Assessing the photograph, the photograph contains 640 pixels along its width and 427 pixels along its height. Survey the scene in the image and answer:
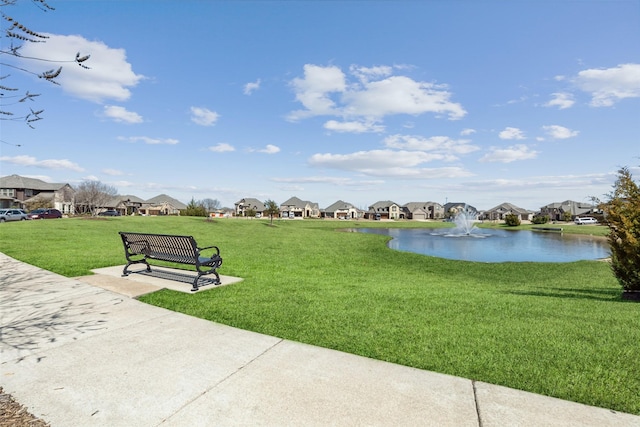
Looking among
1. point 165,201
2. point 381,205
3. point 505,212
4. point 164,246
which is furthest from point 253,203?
point 164,246

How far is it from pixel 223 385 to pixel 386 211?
13918 centimetres

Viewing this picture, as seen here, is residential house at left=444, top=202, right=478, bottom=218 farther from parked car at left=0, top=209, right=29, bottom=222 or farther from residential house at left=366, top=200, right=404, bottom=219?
parked car at left=0, top=209, right=29, bottom=222

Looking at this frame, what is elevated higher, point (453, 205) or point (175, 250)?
point (453, 205)

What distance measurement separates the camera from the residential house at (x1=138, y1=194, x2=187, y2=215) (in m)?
124

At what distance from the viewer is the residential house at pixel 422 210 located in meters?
137

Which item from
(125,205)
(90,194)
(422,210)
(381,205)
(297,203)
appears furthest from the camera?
(381,205)

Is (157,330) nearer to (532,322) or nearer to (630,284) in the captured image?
(532,322)

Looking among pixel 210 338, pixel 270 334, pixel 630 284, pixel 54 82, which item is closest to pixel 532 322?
pixel 270 334

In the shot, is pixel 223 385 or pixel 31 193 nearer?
pixel 223 385

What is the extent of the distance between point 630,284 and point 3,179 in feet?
379

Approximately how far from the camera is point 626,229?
27.8 ft

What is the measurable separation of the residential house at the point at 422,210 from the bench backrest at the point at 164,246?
13566 cm

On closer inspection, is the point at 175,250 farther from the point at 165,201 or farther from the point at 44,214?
the point at 165,201

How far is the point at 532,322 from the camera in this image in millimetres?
5676
